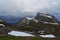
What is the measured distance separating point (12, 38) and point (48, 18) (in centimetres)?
10649

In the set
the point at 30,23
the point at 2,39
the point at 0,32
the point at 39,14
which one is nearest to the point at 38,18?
the point at 39,14

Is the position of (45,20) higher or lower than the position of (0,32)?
higher

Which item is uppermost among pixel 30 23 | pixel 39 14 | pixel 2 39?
pixel 39 14

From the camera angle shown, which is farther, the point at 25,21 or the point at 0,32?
the point at 25,21

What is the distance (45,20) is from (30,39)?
10427 cm

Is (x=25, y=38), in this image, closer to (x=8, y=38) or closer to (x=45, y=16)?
(x=8, y=38)

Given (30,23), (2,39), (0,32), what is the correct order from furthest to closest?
(30,23)
(0,32)
(2,39)

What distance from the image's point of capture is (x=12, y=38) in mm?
63688

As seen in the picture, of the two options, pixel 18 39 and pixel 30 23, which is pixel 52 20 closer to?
pixel 30 23

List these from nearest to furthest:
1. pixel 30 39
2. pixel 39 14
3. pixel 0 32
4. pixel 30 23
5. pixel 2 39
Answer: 1. pixel 2 39
2. pixel 30 39
3. pixel 0 32
4. pixel 30 23
5. pixel 39 14

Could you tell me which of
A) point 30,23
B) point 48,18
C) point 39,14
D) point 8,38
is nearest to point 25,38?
point 8,38

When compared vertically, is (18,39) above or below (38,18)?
below

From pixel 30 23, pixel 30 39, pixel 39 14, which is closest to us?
pixel 30 39

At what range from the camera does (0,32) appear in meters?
73.3
